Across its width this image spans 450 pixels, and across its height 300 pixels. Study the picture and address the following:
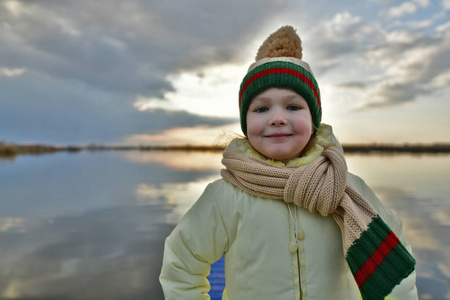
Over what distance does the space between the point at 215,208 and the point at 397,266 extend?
78 cm

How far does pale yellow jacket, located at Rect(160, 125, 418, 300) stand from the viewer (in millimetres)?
1233

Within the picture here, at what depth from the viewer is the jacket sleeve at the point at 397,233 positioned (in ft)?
4.46

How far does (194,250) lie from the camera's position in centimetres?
134

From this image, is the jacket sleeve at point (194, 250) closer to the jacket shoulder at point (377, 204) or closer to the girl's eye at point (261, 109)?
the girl's eye at point (261, 109)

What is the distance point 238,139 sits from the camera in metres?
1.58

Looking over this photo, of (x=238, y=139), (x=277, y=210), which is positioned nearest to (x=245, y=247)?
(x=277, y=210)

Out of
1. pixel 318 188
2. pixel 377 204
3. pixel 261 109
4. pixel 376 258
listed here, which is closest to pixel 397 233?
pixel 377 204

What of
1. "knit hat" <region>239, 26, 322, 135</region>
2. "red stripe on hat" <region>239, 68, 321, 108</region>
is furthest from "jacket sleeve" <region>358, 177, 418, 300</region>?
"red stripe on hat" <region>239, 68, 321, 108</region>

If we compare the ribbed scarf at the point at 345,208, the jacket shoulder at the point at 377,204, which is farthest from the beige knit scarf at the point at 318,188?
the jacket shoulder at the point at 377,204

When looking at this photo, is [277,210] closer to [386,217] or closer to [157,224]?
[386,217]

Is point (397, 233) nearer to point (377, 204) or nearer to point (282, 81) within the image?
point (377, 204)

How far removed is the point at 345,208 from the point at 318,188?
0.48 ft

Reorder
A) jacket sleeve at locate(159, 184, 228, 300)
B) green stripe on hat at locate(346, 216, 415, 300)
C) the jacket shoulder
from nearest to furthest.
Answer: green stripe on hat at locate(346, 216, 415, 300), jacket sleeve at locate(159, 184, 228, 300), the jacket shoulder

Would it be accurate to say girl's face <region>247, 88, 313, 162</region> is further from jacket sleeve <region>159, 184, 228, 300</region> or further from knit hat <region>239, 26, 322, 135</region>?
jacket sleeve <region>159, 184, 228, 300</region>
